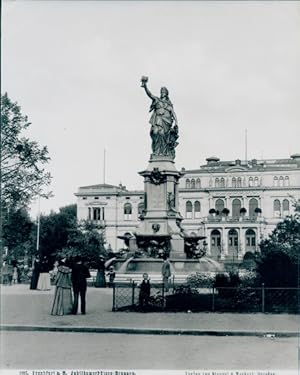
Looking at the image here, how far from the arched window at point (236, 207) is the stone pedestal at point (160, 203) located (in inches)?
2262

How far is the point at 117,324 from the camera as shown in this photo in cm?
1262

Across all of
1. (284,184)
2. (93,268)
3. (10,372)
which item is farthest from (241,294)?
(284,184)

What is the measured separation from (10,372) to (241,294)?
29.9 ft

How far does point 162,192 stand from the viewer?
27703 mm

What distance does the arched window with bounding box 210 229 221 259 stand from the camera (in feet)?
267

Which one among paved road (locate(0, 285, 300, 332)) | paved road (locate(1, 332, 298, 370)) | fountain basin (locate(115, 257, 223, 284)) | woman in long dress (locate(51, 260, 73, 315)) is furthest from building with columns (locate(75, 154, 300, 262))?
paved road (locate(1, 332, 298, 370))

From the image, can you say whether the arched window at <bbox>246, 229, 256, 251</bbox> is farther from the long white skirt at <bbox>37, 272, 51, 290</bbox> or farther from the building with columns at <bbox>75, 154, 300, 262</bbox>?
the long white skirt at <bbox>37, 272, 51, 290</bbox>

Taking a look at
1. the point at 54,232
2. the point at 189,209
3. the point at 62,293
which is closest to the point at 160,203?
the point at 62,293

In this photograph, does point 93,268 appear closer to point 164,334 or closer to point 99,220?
point 164,334

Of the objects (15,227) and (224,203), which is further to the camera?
(224,203)

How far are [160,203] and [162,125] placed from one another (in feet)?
12.9

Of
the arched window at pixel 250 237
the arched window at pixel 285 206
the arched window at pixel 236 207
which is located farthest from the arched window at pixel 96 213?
the arched window at pixel 285 206

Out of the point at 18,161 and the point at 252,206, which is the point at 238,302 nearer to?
the point at 18,161

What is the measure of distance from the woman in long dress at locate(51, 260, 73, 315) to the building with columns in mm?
61894
